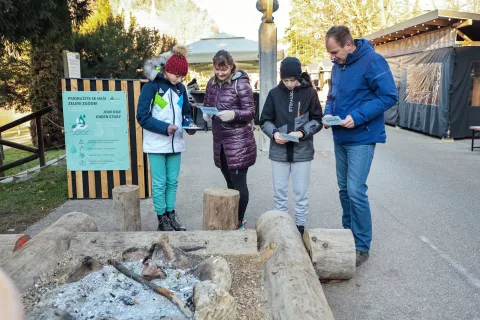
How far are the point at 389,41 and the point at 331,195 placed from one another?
11833mm

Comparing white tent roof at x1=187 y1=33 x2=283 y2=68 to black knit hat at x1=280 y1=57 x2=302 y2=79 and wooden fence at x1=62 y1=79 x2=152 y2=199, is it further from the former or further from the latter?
black knit hat at x1=280 y1=57 x2=302 y2=79

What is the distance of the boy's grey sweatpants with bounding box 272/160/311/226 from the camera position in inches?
172

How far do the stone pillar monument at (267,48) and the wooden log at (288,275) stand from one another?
602 cm

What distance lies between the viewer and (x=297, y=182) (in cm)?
439

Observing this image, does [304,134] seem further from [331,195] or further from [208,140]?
[208,140]

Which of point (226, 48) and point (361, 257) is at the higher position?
point (226, 48)

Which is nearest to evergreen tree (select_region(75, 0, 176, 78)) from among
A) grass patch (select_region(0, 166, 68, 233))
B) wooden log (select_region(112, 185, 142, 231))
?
grass patch (select_region(0, 166, 68, 233))

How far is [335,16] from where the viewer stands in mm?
30594

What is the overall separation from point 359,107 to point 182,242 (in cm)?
190

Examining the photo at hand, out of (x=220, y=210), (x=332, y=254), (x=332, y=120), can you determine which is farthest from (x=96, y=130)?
(x=332, y=254)

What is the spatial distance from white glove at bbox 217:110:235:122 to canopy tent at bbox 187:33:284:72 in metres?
10.4

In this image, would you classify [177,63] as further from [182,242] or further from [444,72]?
[444,72]

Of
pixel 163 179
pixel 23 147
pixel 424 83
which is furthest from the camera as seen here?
pixel 424 83

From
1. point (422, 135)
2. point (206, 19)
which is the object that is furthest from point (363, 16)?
point (206, 19)
